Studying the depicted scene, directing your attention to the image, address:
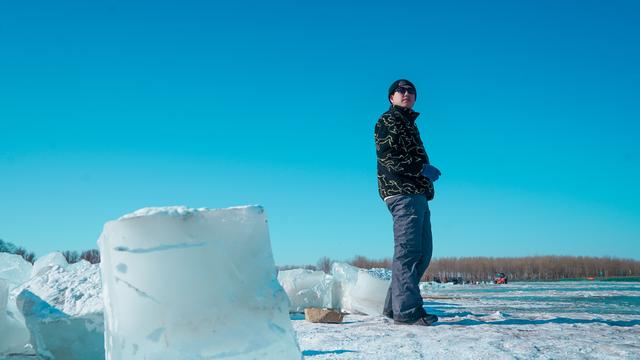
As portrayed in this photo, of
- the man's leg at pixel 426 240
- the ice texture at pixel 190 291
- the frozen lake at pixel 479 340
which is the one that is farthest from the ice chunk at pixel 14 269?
the man's leg at pixel 426 240

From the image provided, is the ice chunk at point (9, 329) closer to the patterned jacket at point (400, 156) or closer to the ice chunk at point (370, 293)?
the patterned jacket at point (400, 156)

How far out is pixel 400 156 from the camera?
149 inches

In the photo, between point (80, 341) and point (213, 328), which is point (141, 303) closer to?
point (213, 328)

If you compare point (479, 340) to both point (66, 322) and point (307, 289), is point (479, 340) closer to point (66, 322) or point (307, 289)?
point (66, 322)

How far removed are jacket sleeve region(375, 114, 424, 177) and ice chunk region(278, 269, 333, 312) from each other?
1.64m

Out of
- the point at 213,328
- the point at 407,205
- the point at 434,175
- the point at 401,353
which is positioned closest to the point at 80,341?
the point at 213,328

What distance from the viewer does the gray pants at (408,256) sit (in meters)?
3.58

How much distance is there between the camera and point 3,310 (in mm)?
2332

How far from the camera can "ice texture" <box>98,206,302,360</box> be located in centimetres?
151

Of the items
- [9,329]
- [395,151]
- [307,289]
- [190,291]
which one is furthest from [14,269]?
[395,151]

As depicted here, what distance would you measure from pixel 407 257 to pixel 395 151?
766mm

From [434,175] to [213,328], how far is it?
2.53m

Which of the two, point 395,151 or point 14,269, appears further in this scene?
point 395,151

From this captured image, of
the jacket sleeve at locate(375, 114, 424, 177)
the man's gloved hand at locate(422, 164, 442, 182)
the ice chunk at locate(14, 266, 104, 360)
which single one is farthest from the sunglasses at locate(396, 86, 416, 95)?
the ice chunk at locate(14, 266, 104, 360)
